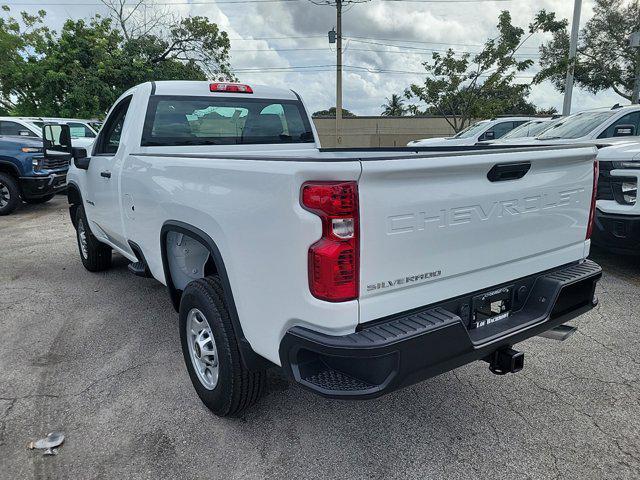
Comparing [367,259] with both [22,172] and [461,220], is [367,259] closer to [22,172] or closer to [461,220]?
[461,220]

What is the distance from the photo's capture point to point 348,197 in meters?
1.82

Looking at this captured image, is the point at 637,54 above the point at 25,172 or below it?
above

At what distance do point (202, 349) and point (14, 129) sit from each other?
1245 cm

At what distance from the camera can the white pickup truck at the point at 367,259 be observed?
1.86 meters

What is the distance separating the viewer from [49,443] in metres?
2.62

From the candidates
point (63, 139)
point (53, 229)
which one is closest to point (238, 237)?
point (63, 139)

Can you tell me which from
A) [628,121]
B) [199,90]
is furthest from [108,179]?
[628,121]

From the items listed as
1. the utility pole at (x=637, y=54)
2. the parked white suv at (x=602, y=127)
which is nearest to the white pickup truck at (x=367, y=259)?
the parked white suv at (x=602, y=127)

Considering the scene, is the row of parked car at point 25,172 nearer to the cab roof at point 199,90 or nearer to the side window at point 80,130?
the side window at point 80,130

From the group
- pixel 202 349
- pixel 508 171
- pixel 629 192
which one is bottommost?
pixel 202 349

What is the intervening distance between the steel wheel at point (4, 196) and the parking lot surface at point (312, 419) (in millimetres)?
7506

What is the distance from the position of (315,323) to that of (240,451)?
3.60ft

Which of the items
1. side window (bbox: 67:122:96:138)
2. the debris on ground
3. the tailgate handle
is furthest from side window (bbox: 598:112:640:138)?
side window (bbox: 67:122:96:138)

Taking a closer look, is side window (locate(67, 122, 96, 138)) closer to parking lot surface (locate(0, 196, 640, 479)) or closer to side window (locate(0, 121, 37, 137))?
side window (locate(0, 121, 37, 137))
